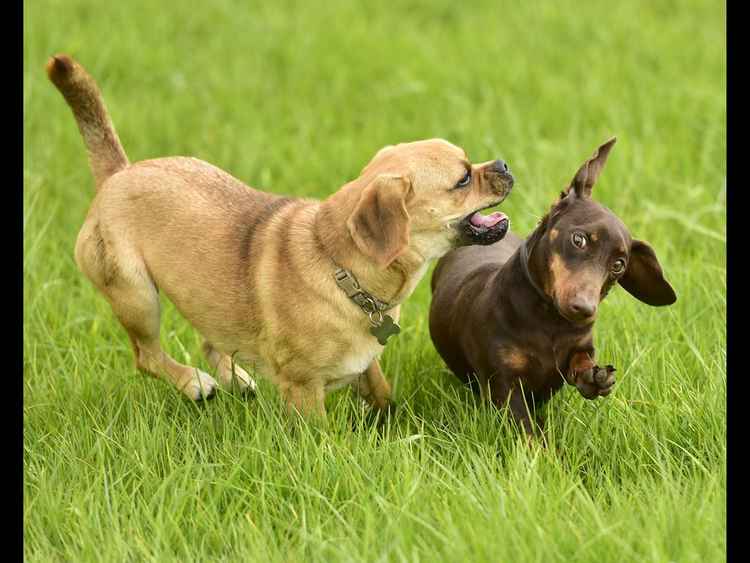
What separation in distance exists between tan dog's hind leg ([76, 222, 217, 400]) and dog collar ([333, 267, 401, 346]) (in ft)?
2.71

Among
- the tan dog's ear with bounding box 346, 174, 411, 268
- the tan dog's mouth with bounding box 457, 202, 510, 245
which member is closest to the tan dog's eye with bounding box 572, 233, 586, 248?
the tan dog's mouth with bounding box 457, 202, 510, 245

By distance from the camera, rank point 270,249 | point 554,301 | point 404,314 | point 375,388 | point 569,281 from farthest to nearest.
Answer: point 404,314 < point 375,388 < point 270,249 < point 554,301 < point 569,281

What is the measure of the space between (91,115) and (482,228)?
1.88 metres

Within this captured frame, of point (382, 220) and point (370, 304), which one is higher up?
Result: point (382, 220)

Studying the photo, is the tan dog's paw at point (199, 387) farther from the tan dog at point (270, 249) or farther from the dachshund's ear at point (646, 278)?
the dachshund's ear at point (646, 278)

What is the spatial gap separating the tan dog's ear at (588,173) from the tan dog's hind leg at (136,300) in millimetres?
1742

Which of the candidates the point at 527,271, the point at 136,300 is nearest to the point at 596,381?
the point at 527,271

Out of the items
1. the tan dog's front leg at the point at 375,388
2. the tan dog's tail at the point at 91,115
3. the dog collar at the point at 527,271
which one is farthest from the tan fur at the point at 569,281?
the tan dog's tail at the point at 91,115

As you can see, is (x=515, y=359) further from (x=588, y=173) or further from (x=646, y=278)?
(x=588, y=173)

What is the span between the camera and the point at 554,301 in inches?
150

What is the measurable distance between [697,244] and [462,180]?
7.92 ft

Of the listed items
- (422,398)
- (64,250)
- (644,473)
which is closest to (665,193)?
(422,398)

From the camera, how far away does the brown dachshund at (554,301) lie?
12.1 ft

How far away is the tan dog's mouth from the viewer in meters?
4.05
